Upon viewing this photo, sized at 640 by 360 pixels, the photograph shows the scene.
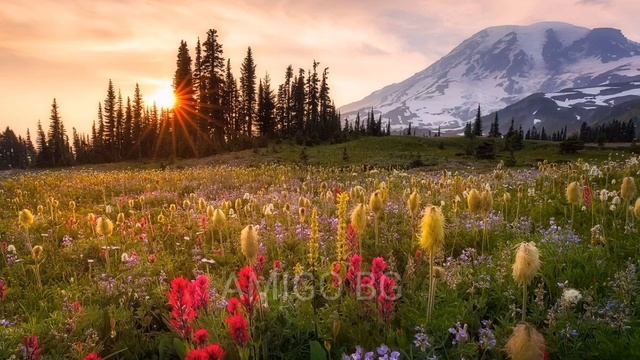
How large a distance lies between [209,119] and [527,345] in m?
70.7

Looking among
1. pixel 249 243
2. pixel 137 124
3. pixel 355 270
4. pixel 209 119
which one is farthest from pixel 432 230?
pixel 137 124

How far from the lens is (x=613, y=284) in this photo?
13.1ft

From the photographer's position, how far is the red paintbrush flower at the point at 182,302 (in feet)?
9.20

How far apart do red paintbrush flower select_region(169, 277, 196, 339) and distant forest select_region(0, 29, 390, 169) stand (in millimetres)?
56200

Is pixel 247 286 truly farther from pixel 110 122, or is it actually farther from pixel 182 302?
pixel 110 122

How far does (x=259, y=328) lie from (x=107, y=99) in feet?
339

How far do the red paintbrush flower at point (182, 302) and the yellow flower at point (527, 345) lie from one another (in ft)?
6.44

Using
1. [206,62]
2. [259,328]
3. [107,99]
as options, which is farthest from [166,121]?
[259,328]

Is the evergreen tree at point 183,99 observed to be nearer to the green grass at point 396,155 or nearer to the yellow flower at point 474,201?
the green grass at point 396,155

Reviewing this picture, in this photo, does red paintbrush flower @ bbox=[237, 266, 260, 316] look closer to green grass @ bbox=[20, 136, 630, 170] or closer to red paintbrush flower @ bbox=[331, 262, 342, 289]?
red paintbrush flower @ bbox=[331, 262, 342, 289]

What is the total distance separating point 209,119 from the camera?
229 feet

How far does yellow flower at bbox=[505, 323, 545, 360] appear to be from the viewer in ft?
7.82

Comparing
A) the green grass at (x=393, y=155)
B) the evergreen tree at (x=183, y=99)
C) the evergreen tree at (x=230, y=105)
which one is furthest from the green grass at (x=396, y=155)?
the evergreen tree at (x=230, y=105)

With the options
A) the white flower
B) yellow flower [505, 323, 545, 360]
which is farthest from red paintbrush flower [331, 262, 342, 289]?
the white flower
